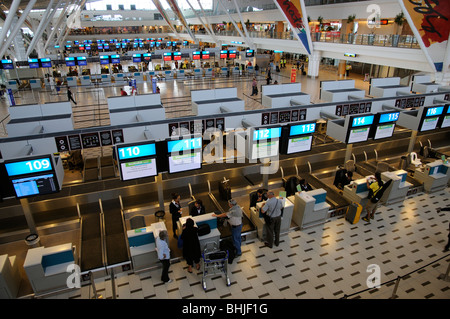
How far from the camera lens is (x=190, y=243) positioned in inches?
248

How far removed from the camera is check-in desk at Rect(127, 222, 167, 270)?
21.5ft

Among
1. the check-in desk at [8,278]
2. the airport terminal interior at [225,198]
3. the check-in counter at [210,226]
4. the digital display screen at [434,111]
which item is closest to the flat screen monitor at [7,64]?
the airport terminal interior at [225,198]

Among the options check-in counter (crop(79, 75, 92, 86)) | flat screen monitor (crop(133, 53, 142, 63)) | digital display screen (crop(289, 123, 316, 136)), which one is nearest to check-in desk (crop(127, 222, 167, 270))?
digital display screen (crop(289, 123, 316, 136))

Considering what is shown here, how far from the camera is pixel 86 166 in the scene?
35.2ft

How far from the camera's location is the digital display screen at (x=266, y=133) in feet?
24.4

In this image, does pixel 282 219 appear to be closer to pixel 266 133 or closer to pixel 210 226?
pixel 210 226

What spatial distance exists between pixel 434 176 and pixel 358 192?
115 inches

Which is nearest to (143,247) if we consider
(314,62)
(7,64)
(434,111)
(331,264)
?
(331,264)

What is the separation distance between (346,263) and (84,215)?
699 cm

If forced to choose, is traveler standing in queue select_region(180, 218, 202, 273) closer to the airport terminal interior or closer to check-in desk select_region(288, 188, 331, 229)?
the airport terminal interior

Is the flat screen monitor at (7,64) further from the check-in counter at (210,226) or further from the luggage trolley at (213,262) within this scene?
the luggage trolley at (213,262)

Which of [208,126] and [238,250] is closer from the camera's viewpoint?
[238,250]

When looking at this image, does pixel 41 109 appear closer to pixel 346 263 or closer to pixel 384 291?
pixel 346 263

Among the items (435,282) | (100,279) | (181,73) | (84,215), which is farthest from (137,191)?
(181,73)
